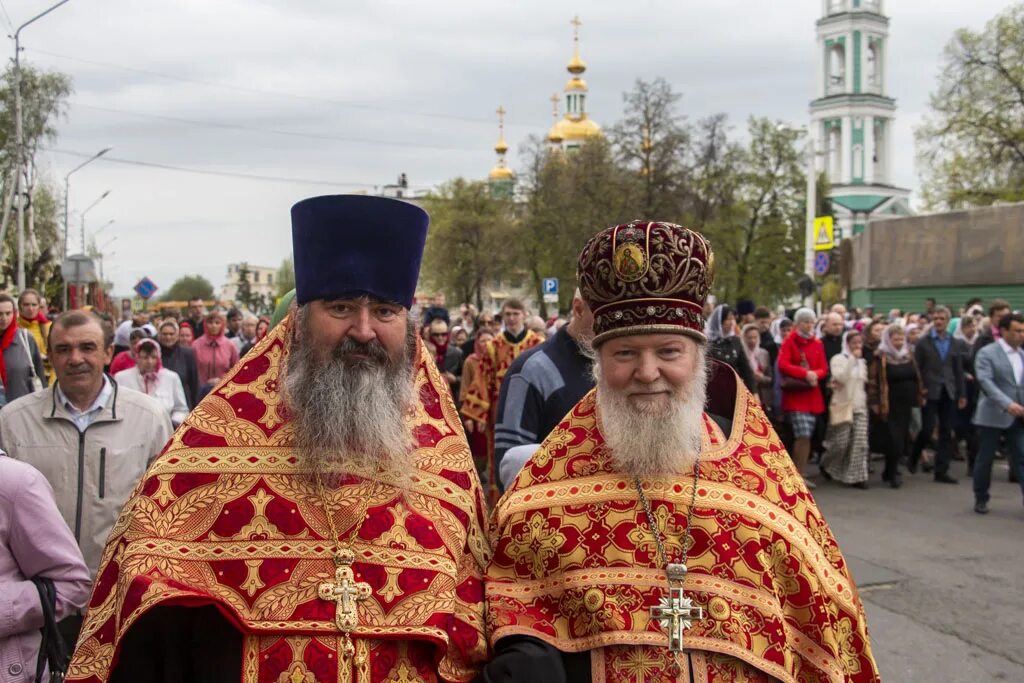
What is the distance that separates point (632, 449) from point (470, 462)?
564mm

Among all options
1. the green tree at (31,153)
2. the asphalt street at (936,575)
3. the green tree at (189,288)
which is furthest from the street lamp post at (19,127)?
the green tree at (189,288)

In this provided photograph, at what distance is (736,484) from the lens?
2.89 metres

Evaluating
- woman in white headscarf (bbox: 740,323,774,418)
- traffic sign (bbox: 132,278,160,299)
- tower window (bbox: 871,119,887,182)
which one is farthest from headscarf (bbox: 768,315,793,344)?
tower window (bbox: 871,119,887,182)

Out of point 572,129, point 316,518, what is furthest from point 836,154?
point 316,518

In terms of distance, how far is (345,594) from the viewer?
279 centimetres

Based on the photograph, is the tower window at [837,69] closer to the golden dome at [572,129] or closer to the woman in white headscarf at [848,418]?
the golden dome at [572,129]

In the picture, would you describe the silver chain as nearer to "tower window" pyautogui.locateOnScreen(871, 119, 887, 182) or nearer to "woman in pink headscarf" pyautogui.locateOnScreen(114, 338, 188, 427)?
"woman in pink headscarf" pyautogui.locateOnScreen(114, 338, 188, 427)

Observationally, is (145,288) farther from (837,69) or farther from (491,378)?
(837,69)

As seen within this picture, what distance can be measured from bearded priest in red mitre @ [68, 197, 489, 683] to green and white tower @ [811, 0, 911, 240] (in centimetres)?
7806

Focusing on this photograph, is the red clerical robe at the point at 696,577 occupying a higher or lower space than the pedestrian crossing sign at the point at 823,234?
lower

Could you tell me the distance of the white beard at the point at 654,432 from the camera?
288 cm

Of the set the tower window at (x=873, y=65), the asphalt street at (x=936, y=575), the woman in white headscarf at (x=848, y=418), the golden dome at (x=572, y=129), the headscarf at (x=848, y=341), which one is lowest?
the asphalt street at (x=936, y=575)

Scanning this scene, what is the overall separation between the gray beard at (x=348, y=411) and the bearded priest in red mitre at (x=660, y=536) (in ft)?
1.26

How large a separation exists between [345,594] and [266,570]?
219 millimetres
